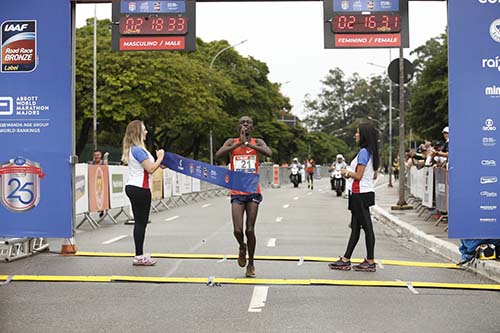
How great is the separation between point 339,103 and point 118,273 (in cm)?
13591

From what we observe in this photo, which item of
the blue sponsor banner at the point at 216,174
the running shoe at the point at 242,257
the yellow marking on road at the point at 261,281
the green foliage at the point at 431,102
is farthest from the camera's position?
the green foliage at the point at 431,102

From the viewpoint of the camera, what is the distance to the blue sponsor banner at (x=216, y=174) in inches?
367

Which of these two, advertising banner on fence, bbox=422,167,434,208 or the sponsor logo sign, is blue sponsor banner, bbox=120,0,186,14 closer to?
the sponsor logo sign

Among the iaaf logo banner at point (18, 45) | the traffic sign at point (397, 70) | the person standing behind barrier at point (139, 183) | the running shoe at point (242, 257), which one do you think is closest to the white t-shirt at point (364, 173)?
the running shoe at point (242, 257)

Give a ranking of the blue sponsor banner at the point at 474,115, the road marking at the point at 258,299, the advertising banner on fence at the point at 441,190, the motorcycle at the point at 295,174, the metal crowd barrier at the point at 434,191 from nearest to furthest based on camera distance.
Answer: the road marking at the point at 258,299 < the blue sponsor banner at the point at 474,115 < the advertising banner on fence at the point at 441,190 < the metal crowd barrier at the point at 434,191 < the motorcycle at the point at 295,174

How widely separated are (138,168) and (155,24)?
12.2ft

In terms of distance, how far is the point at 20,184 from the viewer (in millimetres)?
10828

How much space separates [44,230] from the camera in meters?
10.9

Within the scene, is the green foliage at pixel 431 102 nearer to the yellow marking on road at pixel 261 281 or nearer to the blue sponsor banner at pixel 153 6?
the blue sponsor banner at pixel 153 6

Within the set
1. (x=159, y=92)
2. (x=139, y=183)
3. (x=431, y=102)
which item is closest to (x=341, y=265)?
(x=139, y=183)

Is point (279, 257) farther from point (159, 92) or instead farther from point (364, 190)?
point (159, 92)

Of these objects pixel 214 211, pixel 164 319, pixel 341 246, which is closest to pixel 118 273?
pixel 164 319

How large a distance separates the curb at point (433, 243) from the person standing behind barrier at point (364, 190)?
145 cm

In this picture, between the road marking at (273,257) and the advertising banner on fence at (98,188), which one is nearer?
the road marking at (273,257)
